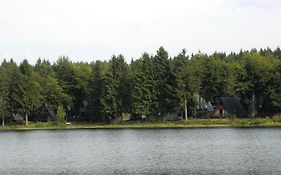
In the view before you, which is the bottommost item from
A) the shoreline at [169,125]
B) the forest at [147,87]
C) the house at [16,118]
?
the shoreline at [169,125]

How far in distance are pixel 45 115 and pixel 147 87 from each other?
38.3m

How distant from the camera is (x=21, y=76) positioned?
12238 cm

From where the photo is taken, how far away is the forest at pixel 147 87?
111312 mm

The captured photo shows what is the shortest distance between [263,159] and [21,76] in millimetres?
87452

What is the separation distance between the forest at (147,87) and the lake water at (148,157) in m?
39.7

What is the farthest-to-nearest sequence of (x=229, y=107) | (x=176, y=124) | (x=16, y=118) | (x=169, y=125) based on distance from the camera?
1. (x=16, y=118)
2. (x=229, y=107)
3. (x=176, y=124)
4. (x=169, y=125)

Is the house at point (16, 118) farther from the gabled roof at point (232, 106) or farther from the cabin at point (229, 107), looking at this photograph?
the gabled roof at point (232, 106)

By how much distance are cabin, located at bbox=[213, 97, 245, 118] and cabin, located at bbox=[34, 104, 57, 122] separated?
146 feet

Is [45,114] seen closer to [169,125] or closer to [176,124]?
[169,125]

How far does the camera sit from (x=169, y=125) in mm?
106688

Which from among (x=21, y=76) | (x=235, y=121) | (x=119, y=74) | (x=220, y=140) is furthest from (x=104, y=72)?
(x=220, y=140)

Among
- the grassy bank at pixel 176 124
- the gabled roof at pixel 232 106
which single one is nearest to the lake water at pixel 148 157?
the grassy bank at pixel 176 124

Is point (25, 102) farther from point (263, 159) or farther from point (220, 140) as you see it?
point (263, 159)

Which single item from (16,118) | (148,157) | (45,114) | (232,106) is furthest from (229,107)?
(148,157)
